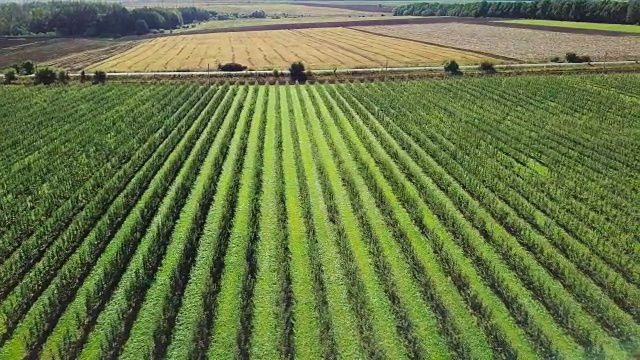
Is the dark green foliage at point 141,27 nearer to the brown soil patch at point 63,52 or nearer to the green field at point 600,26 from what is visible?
the brown soil patch at point 63,52

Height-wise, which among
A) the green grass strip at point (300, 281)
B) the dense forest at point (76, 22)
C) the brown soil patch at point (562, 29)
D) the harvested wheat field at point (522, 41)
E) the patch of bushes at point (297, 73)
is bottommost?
the green grass strip at point (300, 281)

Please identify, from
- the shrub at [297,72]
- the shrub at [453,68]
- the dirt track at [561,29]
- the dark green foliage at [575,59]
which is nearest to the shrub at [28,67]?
the shrub at [297,72]

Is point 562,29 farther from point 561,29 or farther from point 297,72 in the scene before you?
point 297,72

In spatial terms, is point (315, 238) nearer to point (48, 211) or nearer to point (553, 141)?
point (48, 211)

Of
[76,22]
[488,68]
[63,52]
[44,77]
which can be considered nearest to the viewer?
[44,77]

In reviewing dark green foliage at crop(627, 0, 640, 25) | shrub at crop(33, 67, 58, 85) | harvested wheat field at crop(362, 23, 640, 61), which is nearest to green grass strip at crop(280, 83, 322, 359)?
shrub at crop(33, 67, 58, 85)

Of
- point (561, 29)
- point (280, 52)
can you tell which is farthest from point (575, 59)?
point (561, 29)
